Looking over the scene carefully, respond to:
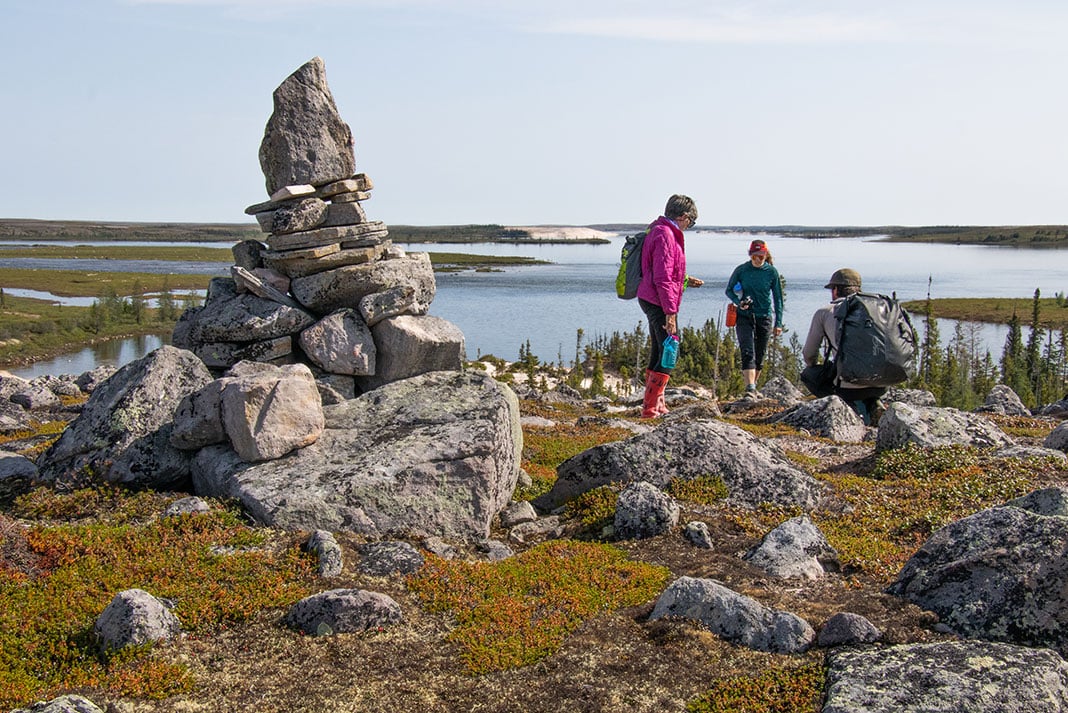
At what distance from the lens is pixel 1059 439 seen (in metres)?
16.8

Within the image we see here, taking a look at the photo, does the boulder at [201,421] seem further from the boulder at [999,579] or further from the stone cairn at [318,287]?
the boulder at [999,579]

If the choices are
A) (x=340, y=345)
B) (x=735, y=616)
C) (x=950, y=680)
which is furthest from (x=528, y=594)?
(x=340, y=345)

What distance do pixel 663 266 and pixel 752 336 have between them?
6273 mm

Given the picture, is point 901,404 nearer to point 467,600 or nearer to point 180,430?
point 467,600

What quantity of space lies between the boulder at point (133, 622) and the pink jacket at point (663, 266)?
451 inches

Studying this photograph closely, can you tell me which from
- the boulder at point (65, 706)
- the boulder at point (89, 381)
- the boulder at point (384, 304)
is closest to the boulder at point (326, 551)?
the boulder at point (65, 706)

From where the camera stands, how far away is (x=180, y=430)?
12.4 m

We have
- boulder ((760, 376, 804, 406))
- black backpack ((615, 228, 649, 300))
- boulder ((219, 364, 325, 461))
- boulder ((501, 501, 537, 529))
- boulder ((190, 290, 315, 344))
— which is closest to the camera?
boulder ((219, 364, 325, 461))

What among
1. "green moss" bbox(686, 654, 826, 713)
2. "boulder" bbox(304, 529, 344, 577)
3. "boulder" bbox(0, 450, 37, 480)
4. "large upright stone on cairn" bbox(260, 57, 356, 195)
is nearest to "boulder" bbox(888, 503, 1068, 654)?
"green moss" bbox(686, 654, 826, 713)

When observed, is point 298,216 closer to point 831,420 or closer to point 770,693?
point 770,693

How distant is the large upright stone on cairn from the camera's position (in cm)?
1641

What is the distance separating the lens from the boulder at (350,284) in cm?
1616

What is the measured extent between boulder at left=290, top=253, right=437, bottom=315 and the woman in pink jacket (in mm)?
5050

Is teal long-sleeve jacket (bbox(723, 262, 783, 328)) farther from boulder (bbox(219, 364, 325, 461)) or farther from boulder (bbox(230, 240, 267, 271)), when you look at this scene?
boulder (bbox(219, 364, 325, 461))
